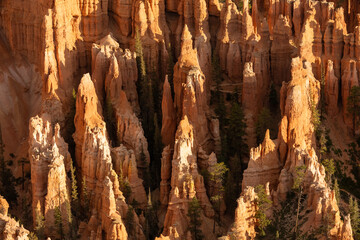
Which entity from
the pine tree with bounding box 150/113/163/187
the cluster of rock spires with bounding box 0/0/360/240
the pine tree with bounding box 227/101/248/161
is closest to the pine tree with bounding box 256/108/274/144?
the cluster of rock spires with bounding box 0/0/360/240

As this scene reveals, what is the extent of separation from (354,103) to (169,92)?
546 inches

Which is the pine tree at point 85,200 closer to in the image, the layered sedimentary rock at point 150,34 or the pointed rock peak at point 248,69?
the layered sedimentary rock at point 150,34

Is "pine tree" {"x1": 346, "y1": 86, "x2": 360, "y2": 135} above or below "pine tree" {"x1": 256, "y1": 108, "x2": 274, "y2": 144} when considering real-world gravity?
above

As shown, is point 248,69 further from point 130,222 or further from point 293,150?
point 130,222

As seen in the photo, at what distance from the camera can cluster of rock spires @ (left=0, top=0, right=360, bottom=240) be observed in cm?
6719

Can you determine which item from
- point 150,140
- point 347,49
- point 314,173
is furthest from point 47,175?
point 347,49

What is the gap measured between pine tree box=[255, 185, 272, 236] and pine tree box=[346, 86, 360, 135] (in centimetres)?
1252

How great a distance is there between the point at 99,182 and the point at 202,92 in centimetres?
1023

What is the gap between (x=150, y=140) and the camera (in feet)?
251

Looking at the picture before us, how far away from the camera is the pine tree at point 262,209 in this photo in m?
62.4

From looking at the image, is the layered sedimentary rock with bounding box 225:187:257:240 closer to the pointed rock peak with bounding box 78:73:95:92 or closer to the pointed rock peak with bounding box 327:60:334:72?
the pointed rock peak with bounding box 327:60:334:72

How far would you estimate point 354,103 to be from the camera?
72.0 m

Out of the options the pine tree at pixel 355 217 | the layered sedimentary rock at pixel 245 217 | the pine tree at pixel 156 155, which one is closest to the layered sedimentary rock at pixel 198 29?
the pine tree at pixel 156 155

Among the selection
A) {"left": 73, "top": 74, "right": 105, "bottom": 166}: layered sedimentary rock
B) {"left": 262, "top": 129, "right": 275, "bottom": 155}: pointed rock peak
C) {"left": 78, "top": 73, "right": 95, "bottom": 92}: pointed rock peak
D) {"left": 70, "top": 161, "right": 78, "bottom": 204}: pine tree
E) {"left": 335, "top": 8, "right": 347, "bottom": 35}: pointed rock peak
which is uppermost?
{"left": 335, "top": 8, "right": 347, "bottom": 35}: pointed rock peak
